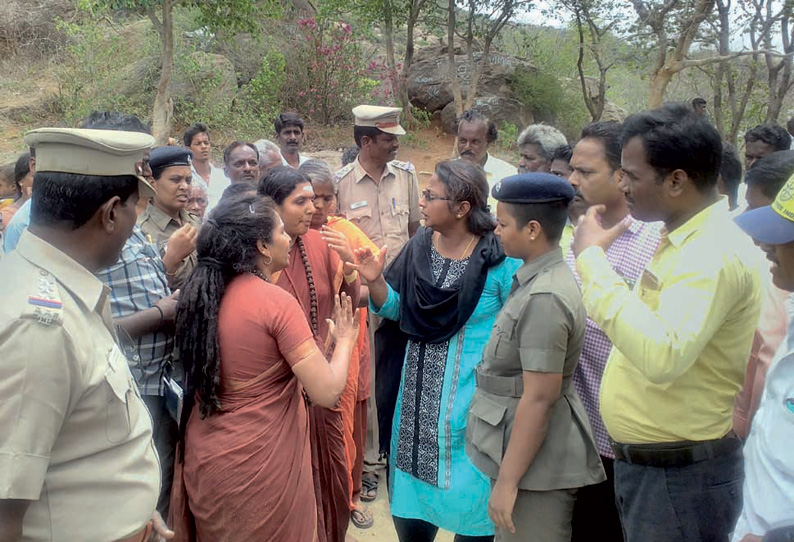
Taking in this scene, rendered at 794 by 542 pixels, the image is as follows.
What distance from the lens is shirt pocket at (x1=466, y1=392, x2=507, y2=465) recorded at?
2.15 m

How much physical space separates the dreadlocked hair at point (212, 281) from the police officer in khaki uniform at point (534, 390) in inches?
35.3

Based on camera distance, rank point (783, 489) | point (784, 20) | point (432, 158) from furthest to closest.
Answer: point (432, 158) → point (784, 20) → point (783, 489)

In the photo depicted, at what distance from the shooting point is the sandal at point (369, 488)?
12.2 ft

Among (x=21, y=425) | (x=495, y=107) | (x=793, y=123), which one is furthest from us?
(x=495, y=107)

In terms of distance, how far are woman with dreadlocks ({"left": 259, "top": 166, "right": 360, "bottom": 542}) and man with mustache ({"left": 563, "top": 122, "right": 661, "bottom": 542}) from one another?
105cm

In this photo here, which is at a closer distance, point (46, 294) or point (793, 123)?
point (46, 294)

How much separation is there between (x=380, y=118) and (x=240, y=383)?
8.00ft

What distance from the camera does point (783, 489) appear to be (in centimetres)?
133

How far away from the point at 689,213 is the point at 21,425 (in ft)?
5.81

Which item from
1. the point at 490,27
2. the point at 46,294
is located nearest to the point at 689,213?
the point at 46,294

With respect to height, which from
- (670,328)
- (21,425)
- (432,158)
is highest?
(670,328)

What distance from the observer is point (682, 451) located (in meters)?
1.75

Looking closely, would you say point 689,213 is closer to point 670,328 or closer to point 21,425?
point 670,328

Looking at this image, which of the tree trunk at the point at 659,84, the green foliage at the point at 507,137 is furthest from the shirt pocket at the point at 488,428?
the green foliage at the point at 507,137
